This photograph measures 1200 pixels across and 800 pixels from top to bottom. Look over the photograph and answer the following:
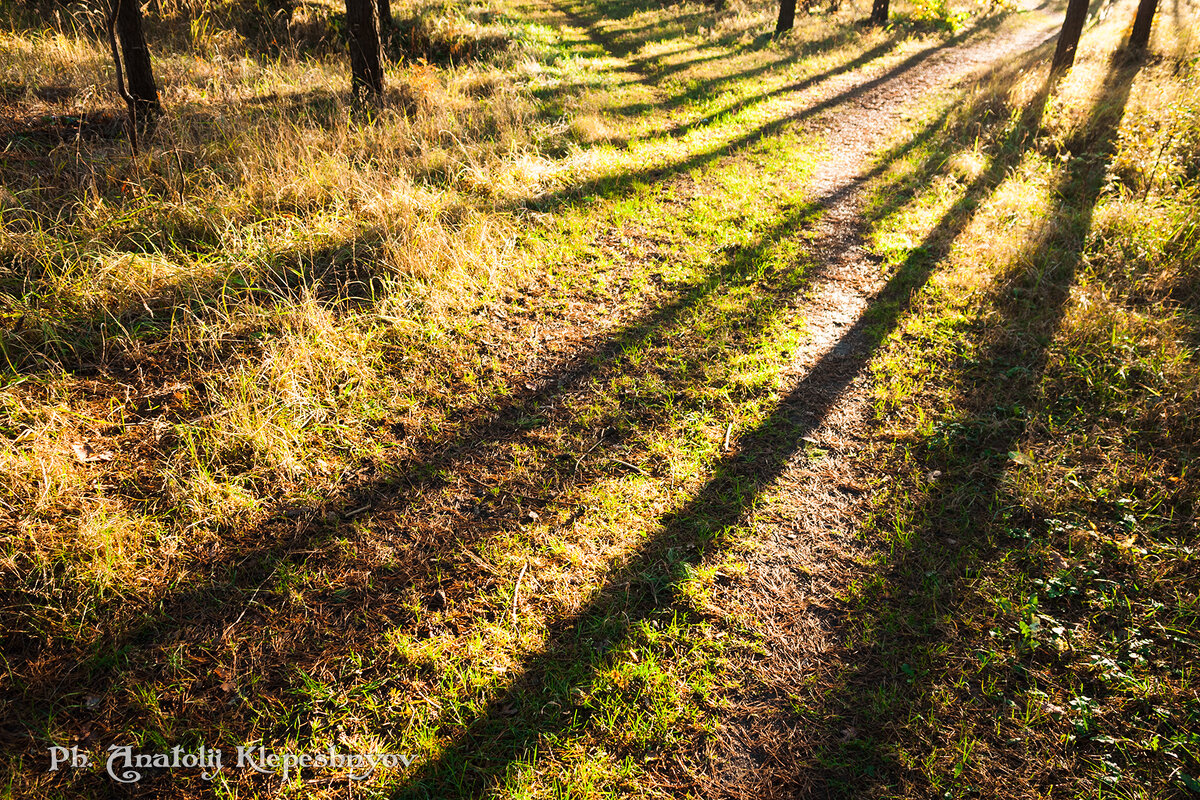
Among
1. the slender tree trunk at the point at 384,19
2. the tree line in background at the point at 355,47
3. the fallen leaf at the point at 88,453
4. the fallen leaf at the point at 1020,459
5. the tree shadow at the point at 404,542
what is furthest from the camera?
the slender tree trunk at the point at 384,19

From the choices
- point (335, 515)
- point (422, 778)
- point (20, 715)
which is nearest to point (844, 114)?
point (335, 515)

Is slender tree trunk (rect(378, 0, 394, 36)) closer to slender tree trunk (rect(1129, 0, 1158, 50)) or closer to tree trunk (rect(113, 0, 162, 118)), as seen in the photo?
tree trunk (rect(113, 0, 162, 118))

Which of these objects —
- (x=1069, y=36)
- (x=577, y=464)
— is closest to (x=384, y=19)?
(x=577, y=464)

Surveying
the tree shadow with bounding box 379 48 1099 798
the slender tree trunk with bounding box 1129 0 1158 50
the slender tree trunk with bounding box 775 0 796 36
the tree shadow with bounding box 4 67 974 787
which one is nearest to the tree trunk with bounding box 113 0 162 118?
the tree shadow with bounding box 4 67 974 787

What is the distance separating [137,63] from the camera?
5.71m

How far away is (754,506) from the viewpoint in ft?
11.1

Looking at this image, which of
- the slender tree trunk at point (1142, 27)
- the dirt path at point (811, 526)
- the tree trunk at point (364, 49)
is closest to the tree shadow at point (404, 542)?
the dirt path at point (811, 526)

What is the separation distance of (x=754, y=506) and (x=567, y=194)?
15.3ft

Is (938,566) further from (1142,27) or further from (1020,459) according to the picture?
(1142,27)

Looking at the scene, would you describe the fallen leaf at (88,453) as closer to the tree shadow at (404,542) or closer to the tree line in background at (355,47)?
the tree shadow at (404,542)

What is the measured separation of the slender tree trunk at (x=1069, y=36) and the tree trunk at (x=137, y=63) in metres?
13.3

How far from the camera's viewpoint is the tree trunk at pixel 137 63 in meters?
5.63

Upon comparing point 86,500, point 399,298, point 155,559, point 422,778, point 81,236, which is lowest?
point 422,778

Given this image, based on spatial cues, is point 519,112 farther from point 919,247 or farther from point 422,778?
point 422,778
